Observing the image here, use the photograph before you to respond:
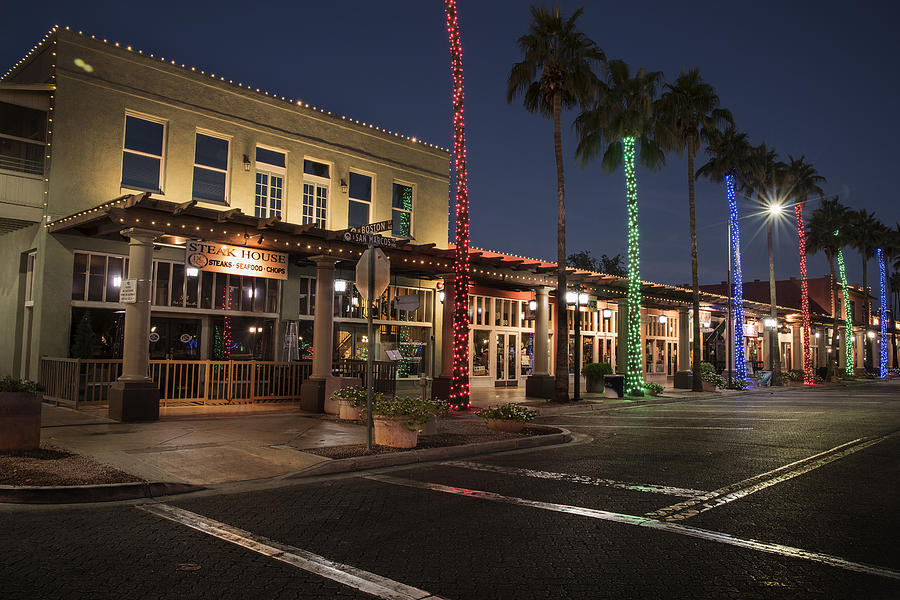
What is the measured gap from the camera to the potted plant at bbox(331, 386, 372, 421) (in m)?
14.3

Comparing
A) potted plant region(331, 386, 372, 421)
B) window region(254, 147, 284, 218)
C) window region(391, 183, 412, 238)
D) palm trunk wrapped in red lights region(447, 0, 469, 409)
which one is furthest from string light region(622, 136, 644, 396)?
potted plant region(331, 386, 372, 421)

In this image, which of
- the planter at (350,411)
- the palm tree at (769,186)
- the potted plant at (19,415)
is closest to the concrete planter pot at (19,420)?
the potted plant at (19,415)

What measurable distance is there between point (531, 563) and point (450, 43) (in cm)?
1548

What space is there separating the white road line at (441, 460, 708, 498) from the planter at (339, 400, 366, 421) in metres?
4.34

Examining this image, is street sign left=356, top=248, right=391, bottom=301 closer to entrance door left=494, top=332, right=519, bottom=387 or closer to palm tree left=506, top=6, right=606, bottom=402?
palm tree left=506, top=6, right=606, bottom=402

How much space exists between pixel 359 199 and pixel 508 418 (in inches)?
471

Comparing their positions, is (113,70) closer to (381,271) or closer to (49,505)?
(381,271)

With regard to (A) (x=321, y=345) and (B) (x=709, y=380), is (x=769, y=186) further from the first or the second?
(A) (x=321, y=345)

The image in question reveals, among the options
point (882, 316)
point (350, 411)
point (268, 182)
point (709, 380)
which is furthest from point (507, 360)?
point (882, 316)

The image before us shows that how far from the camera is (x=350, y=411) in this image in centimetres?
1477

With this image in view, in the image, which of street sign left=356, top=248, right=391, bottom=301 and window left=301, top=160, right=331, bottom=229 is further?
window left=301, top=160, right=331, bottom=229

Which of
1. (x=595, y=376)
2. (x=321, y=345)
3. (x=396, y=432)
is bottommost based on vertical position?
(x=396, y=432)

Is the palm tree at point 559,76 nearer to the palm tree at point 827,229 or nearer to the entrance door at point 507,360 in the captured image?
the entrance door at point 507,360

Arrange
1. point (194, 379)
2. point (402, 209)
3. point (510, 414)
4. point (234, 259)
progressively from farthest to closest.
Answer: point (402, 209)
point (194, 379)
point (234, 259)
point (510, 414)
